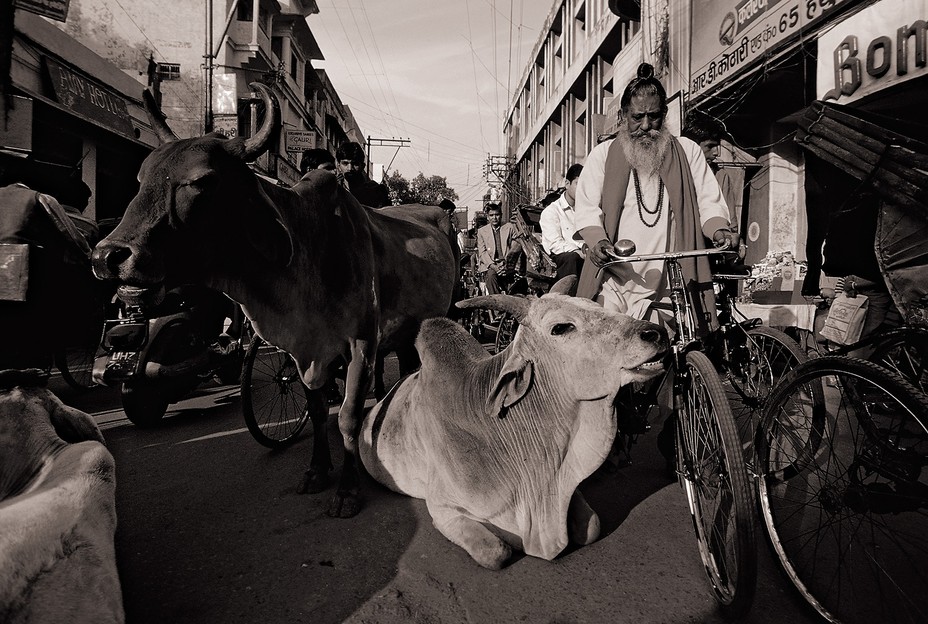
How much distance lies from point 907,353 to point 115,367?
17.3 feet

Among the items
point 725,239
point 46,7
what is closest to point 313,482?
point 725,239

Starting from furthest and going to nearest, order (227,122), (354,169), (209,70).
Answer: (227,122) → (209,70) → (354,169)

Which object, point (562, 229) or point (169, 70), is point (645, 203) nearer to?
point (562, 229)

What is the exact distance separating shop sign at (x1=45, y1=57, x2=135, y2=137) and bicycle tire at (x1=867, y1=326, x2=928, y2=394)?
14841 mm

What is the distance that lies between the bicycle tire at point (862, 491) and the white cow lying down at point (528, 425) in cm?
67

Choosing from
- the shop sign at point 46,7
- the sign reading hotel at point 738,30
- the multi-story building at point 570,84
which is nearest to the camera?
the sign reading hotel at point 738,30

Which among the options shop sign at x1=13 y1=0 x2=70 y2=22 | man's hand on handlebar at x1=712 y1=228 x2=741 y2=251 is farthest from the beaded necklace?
shop sign at x1=13 y1=0 x2=70 y2=22

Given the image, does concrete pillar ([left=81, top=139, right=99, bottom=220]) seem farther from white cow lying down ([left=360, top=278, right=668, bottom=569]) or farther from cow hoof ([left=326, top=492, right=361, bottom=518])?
white cow lying down ([left=360, top=278, right=668, bottom=569])

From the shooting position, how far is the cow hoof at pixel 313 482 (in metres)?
3.44

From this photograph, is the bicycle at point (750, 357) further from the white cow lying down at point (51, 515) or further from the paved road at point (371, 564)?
the white cow lying down at point (51, 515)

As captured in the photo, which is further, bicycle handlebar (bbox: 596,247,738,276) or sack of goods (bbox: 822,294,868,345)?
sack of goods (bbox: 822,294,868,345)

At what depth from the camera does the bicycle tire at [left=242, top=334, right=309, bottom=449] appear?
162 inches

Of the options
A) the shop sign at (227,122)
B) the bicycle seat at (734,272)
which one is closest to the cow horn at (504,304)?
the bicycle seat at (734,272)

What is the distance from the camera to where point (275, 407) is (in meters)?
5.30
